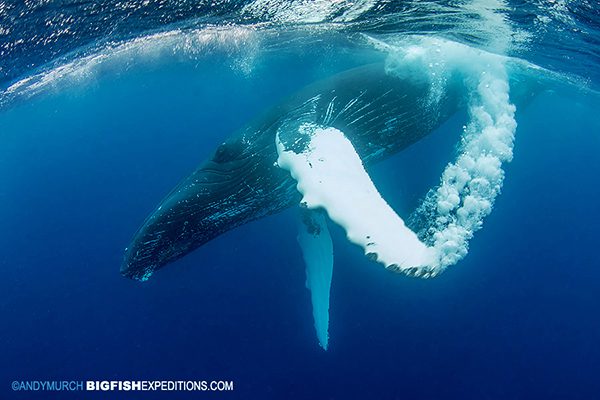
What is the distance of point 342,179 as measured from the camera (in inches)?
201

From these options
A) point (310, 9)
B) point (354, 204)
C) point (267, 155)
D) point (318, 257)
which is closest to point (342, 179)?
point (354, 204)

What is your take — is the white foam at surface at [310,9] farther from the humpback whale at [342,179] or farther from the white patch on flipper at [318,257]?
the white patch on flipper at [318,257]

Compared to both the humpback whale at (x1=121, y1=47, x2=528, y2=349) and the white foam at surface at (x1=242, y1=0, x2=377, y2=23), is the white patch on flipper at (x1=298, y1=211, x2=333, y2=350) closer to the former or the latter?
the humpback whale at (x1=121, y1=47, x2=528, y2=349)

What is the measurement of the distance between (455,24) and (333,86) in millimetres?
3972

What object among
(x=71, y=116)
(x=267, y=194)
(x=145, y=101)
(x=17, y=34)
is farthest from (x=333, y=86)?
(x=145, y=101)

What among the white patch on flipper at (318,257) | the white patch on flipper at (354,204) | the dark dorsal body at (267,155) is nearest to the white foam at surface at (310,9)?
the dark dorsal body at (267,155)

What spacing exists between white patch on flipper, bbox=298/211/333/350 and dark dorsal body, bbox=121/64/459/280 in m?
0.62

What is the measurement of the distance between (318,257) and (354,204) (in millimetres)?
3371

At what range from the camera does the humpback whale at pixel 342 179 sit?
486 cm

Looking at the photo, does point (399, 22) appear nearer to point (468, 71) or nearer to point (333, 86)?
point (468, 71)

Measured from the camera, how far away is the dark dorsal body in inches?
250

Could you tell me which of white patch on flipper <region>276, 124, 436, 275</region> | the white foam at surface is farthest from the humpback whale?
the white foam at surface

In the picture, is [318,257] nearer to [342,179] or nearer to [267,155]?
[267,155]

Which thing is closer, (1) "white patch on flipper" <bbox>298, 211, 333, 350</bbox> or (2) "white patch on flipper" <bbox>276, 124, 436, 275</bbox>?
(2) "white patch on flipper" <bbox>276, 124, 436, 275</bbox>
